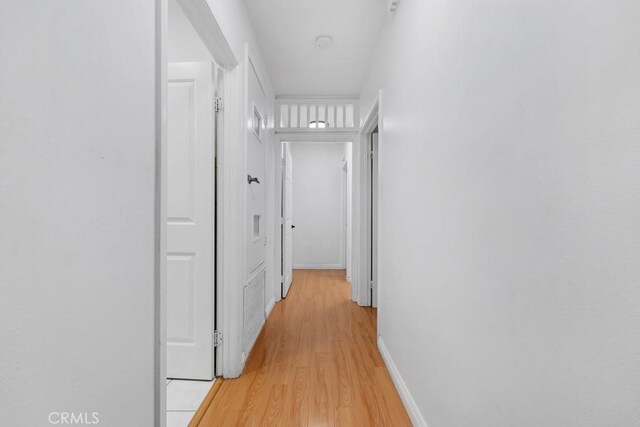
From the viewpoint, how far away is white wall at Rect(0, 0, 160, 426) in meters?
0.56

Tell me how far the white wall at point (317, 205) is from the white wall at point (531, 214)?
4.78 meters

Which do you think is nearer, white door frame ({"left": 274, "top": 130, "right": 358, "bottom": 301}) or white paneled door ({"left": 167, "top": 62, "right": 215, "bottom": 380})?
white paneled door ({"left": 167, "top": 62, "right": 215, "bottom": 380})

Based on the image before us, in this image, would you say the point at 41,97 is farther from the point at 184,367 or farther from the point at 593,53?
the point at 184,367

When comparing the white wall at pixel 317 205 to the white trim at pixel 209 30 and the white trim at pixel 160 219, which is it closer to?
the white trim at pixel 209 30

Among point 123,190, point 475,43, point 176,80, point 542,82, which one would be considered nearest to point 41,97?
point 123,190

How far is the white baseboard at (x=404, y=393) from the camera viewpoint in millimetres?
1505

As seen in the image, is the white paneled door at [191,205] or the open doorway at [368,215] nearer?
the white paneled door at [191,205]

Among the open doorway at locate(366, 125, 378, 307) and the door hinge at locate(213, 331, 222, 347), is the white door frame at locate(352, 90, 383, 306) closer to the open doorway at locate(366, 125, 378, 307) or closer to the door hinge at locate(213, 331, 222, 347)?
the open doorway at locate(366, 125, 378, 307)

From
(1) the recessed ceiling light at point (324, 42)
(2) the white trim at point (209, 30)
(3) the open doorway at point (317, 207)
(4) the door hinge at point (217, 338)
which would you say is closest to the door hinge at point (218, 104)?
(2) the white trim at point (209, 30)

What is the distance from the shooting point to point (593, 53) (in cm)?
57

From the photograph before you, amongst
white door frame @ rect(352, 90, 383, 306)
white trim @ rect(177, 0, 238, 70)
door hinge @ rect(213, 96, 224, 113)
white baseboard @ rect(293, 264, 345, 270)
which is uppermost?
white trim @ rect(177, 0, 238, 70)

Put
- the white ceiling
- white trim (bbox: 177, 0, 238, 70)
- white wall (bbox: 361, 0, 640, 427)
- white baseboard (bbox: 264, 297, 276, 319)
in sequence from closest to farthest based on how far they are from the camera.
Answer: white wall (bbox: 361, 0, 640, 427) → white trim (bbox: 177, 0, 238, 70) → the white ceiling → white baseboard (bbox: 264, 297, 276, 319)

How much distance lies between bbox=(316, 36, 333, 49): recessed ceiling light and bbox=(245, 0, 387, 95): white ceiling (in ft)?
0.12

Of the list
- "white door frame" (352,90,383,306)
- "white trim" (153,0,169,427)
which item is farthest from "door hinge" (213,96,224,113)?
"white door frame" (352,90,383,306)
